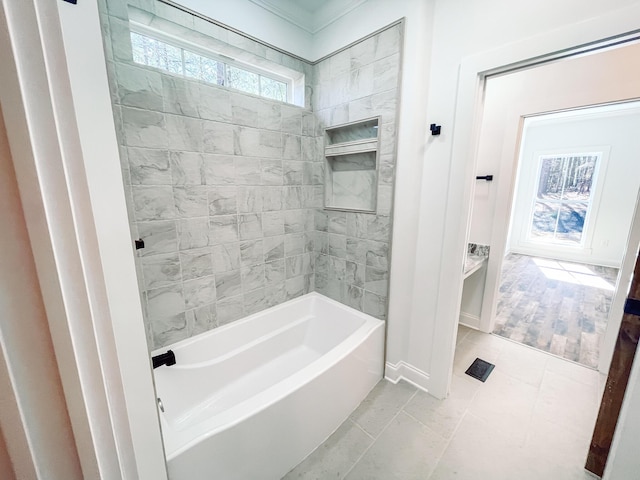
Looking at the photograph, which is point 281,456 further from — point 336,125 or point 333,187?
point 336,125

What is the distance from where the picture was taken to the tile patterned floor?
2.44 meters

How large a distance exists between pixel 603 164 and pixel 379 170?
5.46 meters

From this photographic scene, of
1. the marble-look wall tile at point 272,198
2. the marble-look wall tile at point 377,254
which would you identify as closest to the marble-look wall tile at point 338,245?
the marble-look wall tile at point 377,254

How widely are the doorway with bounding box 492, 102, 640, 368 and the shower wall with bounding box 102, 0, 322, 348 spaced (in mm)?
2578

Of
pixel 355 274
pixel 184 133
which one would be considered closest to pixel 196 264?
pixel 184 133

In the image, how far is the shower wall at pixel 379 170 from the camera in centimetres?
172

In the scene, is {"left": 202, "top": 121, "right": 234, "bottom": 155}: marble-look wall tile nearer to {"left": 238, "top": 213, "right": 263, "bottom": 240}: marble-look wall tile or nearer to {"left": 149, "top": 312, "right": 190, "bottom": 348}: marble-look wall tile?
{"left": 238, "top": 213, "right": 263, "bottom": 240}: marble-look wall tile

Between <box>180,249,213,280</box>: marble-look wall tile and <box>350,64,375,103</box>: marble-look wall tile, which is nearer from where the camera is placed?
<box>180,249,213,280</box>: marble-look wall tile

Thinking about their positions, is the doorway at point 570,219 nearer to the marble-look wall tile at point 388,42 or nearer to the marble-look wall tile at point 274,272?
the marble-look wall tile at point 274,272

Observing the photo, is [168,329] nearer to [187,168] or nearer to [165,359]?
[165,359]

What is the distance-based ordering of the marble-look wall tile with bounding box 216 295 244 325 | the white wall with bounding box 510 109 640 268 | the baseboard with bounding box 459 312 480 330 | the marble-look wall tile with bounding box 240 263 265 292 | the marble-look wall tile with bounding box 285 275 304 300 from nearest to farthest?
the marble-look wall tile with bounding box 216 295 244 325 → the marble-look wall tile with bounding box 240 263 265 292 → the marble-look wall tile with bounding box 285 275 304 300 → the baseboard with bounding box 459 312 480 330 → the white wall with bounding box 510 109 640 268

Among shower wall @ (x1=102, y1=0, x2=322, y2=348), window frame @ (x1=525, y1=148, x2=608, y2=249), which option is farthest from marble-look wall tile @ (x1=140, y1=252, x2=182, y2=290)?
window frame @ (x1=525, y1=148, x2=608, y2=249)

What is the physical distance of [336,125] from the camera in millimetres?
2055

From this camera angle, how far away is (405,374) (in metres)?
2.00
